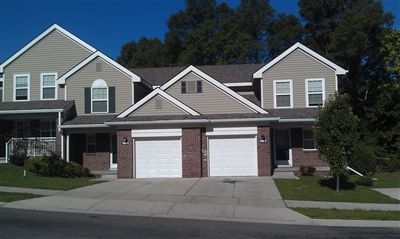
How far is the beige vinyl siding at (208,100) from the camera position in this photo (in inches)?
1024

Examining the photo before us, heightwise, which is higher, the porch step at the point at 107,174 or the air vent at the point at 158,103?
the air vent at the point at 158,103

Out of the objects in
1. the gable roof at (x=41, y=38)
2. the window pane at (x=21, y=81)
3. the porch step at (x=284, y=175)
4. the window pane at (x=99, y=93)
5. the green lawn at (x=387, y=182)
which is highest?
the gable roof at (x=41, y=38)

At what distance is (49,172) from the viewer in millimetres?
24422

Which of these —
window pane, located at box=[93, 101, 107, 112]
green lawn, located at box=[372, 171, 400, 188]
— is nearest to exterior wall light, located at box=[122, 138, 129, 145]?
window pane, located at box=[93, 101, 107, 112]

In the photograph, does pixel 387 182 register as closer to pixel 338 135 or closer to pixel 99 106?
pixel 338 135

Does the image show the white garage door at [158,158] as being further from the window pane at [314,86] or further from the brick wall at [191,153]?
the window pane at [314,86]

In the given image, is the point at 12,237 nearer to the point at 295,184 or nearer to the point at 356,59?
the point at 295,184

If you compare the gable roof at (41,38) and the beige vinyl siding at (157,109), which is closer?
the beige vinyl siding at (157,109)

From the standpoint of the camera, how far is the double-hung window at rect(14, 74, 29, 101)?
101 feet

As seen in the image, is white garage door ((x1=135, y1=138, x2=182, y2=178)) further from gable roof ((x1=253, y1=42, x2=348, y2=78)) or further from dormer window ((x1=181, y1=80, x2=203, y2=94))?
gable roof ((x1=253, y1=42, x2=348, y2=78))

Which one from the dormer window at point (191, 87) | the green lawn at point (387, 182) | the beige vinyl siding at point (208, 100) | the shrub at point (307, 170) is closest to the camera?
the green lawn at point (387, 182)

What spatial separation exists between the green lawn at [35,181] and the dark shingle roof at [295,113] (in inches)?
437

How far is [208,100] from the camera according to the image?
26.4 metres

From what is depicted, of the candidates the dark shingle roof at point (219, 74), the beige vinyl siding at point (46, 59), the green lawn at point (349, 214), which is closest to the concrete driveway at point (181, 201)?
the green lawn at point (349, 214)
